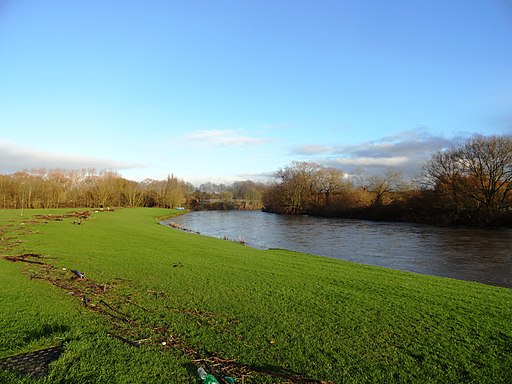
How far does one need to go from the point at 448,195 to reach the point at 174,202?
64.6m

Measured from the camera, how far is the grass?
148 inches

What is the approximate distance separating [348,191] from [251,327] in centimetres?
6455

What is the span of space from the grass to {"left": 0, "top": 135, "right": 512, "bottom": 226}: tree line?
125 ft

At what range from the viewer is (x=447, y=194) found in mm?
42812

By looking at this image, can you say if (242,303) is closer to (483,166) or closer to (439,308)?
(439,308)

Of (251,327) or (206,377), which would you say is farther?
(251,327)

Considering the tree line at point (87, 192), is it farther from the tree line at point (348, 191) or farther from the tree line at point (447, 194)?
the tree line at point (447, 194)

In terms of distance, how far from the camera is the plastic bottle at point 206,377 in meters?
3.32

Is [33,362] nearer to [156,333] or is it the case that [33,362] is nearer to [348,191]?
[156,333]

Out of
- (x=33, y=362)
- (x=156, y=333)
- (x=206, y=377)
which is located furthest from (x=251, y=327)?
(x=33, y=362)

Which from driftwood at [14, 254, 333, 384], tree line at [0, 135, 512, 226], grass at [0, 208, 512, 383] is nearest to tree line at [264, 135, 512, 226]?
tree line at [0, 135, 512, 226]

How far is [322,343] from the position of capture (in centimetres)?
453

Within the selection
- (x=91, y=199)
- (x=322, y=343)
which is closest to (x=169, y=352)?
(x=322, y=343)

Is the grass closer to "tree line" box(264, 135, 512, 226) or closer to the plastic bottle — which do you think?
the plastic bottle
